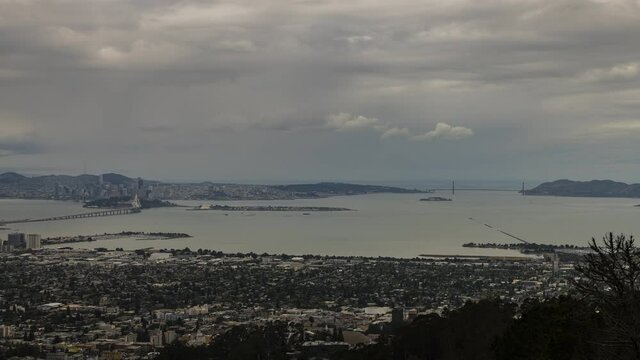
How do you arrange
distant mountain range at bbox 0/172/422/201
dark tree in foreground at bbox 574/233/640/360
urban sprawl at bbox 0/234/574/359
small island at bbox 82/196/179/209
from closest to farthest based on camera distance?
dark tree in foreground at bbox 574/233/640/360, urban sprawl at bbox 0/234/574/359, small island at bbox 82/196/179/209, distant mountain range at bbox 0/172/422/201

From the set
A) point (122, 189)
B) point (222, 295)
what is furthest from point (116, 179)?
point (222, 295)

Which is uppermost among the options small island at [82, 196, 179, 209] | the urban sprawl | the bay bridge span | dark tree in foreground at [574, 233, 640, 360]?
dark tree in foreground at [574, 233, 640, 360]

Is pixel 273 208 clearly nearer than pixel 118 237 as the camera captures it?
No

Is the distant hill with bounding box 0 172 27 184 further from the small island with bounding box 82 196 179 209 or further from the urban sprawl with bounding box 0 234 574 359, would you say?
the urban sprawl with bounding box 0 234 574 359

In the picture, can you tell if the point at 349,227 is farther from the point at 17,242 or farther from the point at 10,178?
the point at 10,178

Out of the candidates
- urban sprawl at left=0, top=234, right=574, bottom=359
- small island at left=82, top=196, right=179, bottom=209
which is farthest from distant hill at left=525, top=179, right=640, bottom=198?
urban sprawl at left=0, top=234, right=574, bottom=359

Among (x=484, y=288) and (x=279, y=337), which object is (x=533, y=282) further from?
(x=279, y=337)

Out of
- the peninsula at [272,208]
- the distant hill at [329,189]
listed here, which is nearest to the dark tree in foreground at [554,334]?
the peninsula at [272,208]
